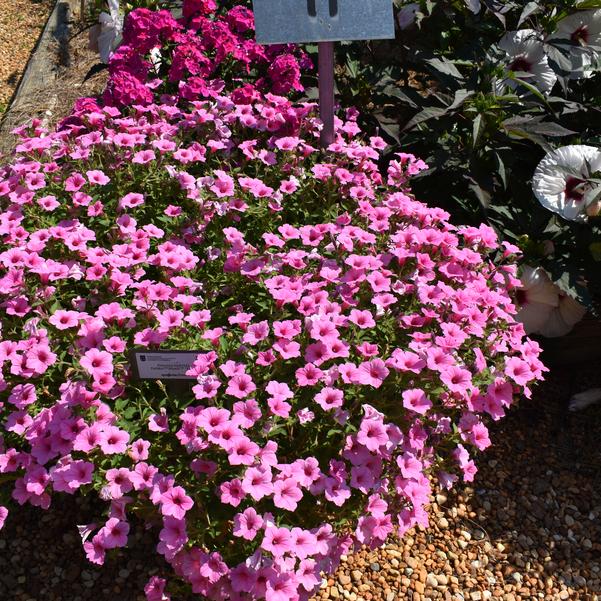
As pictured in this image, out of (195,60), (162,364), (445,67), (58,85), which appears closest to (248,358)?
(162,364)

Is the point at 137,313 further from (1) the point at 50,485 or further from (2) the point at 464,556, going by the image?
(2) the point at 464,556

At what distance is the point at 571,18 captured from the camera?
2783mm

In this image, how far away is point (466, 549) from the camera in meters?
2.35

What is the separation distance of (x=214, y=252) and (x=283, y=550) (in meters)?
1.03

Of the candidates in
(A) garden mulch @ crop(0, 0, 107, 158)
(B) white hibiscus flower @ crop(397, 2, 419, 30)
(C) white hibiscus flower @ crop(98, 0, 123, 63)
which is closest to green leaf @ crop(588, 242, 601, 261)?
(B) white hibiscus flower @ crop(397, 2, 419, 30)

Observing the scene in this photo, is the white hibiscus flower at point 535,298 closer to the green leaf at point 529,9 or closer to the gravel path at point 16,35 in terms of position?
the green leaf at point 529,9

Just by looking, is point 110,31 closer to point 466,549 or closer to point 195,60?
point 195,60

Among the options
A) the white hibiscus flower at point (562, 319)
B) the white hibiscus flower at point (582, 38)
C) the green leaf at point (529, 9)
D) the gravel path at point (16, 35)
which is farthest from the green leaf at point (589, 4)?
the gravel path at point (16, 35)

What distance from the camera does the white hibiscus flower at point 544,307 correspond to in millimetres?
2521

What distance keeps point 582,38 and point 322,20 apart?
1.22 meters

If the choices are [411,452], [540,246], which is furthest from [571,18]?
[411,452]

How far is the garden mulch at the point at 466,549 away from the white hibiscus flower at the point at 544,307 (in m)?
0.46

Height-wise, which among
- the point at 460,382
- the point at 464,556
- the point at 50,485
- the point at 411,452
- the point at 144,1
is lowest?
the point at 464,556

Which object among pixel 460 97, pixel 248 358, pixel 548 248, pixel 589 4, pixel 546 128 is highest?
pixel 589 4
